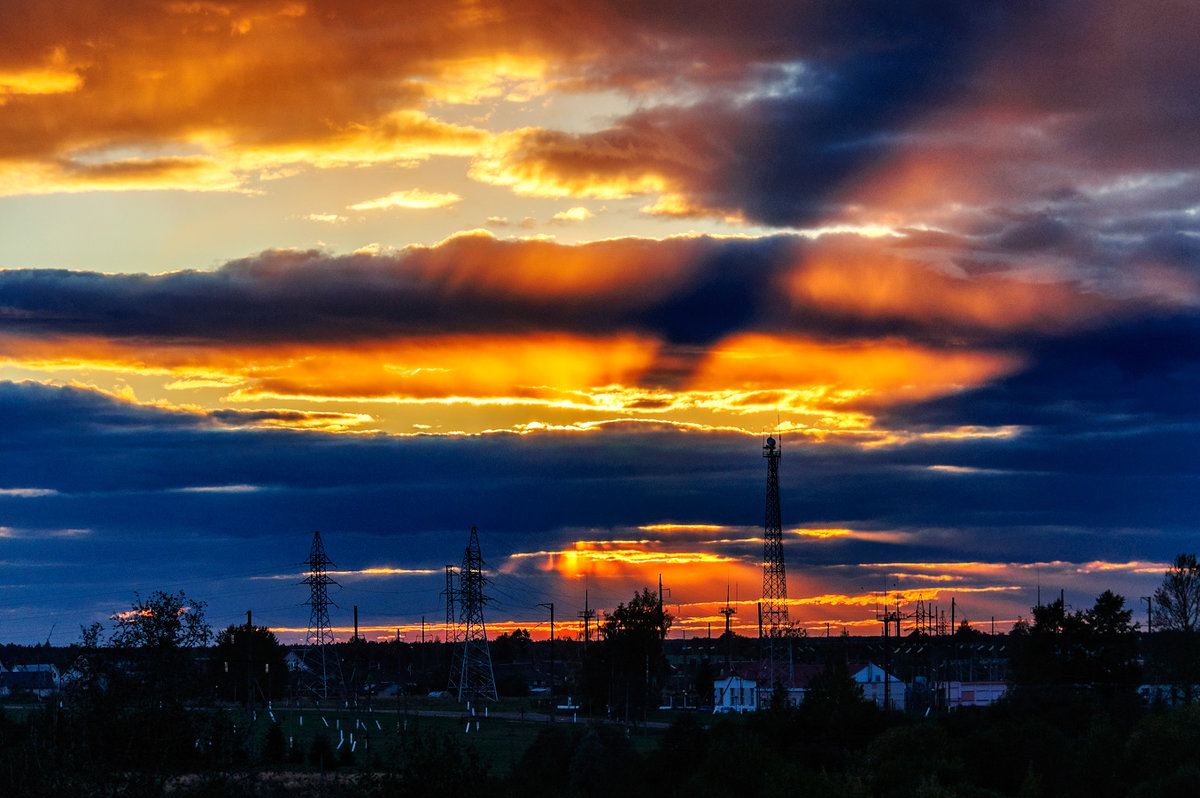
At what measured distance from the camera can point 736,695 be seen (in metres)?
171

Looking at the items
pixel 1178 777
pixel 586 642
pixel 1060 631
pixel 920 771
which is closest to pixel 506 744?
pixel 920 771

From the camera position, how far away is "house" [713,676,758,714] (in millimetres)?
167625

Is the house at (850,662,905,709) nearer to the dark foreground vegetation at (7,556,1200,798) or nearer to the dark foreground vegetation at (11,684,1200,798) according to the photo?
the dark foreground vegetation at (7,556,1200,798)

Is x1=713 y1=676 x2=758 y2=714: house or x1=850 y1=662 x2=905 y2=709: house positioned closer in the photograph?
x1=713 y1=676 x2=758 y2=714: house

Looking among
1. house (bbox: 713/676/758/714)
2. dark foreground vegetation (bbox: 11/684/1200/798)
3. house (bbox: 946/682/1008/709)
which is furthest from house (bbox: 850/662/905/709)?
dark foreground vegetation (bbox: 11/684/1200/798)

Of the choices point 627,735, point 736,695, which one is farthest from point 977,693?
point 627,735

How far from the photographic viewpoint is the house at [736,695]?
Answer: 168 metres

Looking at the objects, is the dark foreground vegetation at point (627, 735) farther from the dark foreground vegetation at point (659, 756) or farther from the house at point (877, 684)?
the house at point (877, 684)

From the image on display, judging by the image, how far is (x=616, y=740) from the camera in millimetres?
88250

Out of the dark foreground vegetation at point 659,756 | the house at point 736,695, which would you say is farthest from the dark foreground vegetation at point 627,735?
the house at point 736,695

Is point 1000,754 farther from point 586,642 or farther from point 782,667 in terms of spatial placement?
point 586,642

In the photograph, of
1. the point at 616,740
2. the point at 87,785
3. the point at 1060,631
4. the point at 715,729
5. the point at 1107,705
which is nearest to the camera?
the point at 87,785

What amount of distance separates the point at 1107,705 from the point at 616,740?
223 ft

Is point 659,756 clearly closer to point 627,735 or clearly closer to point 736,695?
point 627,735
